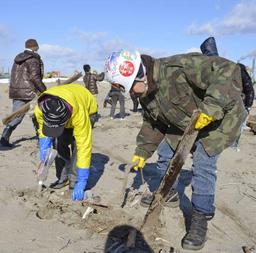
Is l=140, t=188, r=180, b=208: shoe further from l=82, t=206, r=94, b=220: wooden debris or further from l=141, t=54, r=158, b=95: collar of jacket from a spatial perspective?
l=141, t=54, r=158, b=95: collar of jacket

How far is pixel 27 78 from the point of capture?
24.4ft

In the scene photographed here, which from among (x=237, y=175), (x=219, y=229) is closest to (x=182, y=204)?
(x=219, y=229)

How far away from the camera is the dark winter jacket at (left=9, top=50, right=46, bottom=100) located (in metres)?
7.39

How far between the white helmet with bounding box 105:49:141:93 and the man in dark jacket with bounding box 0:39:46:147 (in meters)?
4.16

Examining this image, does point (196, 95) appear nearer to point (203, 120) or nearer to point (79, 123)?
point (203, 120)

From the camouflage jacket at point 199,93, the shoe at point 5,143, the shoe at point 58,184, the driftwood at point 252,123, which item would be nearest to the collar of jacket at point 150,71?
the camouflage jacket at point 199,93

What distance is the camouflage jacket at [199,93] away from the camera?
3295 millimetres

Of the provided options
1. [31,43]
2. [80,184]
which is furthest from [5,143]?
[80,184]

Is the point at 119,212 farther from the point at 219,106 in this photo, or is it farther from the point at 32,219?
the point at 219,106

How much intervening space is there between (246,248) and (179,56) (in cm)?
173

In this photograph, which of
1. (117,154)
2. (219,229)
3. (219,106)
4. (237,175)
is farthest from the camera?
(117,154)

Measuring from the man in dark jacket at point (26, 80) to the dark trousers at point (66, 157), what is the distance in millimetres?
2430

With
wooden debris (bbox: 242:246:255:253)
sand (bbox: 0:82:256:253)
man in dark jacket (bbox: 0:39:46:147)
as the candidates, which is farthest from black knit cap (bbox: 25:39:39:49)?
wooden debris (bbox: 242:246:255:253)

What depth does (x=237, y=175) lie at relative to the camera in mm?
6086
